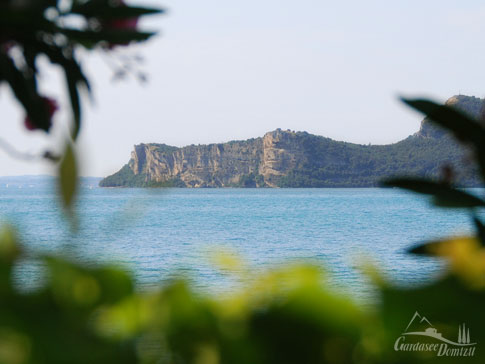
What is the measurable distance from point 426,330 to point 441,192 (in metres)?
0.48

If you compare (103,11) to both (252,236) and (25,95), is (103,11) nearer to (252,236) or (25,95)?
(25,95)

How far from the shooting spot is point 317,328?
414 mm

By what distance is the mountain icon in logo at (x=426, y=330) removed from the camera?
1.49ft

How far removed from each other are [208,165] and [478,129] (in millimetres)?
116341

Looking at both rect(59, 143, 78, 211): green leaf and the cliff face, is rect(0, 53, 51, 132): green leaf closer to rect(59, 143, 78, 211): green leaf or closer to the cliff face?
rect(59, 143, 78, 211): green leaf

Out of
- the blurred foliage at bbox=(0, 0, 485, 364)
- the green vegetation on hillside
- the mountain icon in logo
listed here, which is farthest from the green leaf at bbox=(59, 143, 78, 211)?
the green vegetation on hillside

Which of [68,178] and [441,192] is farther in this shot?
[441,192]

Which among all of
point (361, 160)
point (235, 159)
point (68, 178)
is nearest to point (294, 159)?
point (235, 159)

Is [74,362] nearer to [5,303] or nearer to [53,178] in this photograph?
[5,303]

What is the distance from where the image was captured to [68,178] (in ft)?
1.71

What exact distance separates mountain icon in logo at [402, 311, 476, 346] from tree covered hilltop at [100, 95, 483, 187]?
87569 millimetres

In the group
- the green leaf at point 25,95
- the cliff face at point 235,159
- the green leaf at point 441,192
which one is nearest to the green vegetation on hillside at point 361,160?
the cliff face at point 235,159

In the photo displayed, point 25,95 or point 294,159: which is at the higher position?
point 294,159

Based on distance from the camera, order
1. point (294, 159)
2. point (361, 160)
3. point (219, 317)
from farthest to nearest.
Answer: point (294, 159)
point (361, 160)
point (219, 317)
